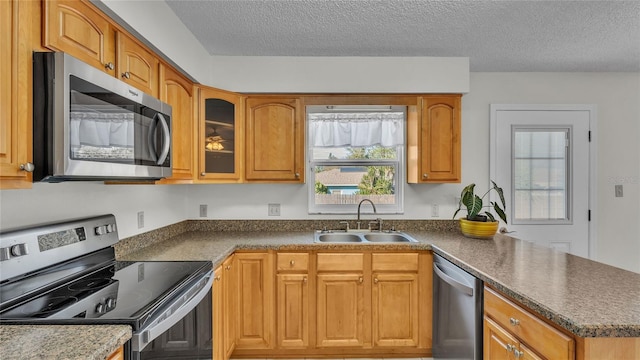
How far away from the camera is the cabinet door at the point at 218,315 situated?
1922mm

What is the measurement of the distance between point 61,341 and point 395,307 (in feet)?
6.51

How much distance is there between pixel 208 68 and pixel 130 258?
155 centimetres

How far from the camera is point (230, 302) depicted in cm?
223

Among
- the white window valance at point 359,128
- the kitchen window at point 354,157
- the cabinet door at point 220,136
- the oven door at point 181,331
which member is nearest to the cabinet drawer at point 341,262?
the kitchen window at point 354,157

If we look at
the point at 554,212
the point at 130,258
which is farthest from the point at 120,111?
the point at 554,212

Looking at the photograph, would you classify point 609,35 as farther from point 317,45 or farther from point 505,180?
point 317,45

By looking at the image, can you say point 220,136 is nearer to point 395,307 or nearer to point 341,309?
point 341,309

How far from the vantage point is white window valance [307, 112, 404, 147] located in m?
2.97

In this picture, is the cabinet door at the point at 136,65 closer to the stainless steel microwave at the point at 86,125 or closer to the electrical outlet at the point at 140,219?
the stainless steel microwave at the point at 86,125

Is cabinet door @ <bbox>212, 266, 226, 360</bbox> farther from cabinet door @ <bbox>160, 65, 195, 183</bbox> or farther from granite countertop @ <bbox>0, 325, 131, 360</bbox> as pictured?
granite countertop @ <bbox>0, 325, 131, 360</bbox>

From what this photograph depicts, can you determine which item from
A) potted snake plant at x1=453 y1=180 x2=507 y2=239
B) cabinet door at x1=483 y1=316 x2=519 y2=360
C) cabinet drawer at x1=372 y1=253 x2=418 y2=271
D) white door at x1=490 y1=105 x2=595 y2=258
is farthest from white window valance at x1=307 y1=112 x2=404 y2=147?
cabinet door at x1=483 y1=316 x2=519 y2=360

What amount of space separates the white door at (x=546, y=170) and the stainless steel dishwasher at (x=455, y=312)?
1314 millimetres

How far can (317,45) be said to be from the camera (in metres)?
2.48

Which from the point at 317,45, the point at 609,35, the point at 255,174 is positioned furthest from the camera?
the point at 255,174
